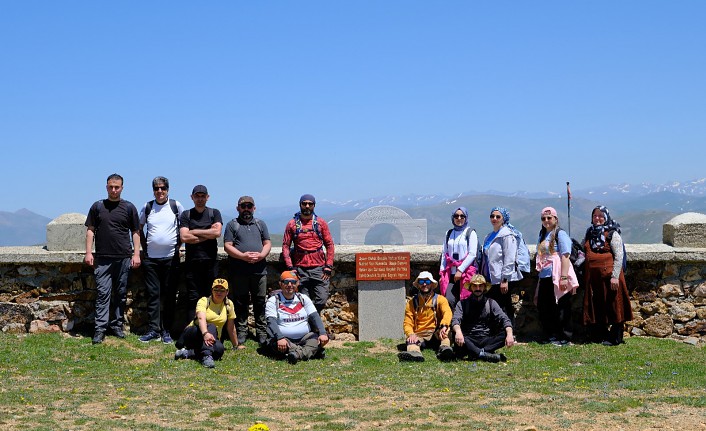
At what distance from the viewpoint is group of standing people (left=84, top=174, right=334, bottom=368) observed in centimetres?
971

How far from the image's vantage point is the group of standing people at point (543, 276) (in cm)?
955

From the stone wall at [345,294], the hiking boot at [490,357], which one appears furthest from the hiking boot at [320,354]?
the hiking boot at [490,357]

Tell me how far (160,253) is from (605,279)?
5639 millimetres

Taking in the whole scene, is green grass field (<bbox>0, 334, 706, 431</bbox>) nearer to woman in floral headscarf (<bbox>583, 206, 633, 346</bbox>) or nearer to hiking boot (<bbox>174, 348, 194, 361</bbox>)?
hiking boot (<bbox>174, 348, 194, 361</bbox>)

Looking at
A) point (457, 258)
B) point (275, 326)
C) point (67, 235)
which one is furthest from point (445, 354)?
point (67, 235)

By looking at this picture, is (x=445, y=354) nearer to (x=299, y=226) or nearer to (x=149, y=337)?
(x=299, y=226)

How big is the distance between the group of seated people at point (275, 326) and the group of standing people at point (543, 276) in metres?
1.17

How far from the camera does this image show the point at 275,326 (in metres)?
9.20

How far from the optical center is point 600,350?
9.71 meters

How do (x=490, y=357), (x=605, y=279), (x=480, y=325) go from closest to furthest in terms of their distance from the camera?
(x=490, y=357) < (x=480, y=325) < (x=605, y=279)

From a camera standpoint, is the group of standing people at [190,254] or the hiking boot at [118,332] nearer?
the group of standing people at [190,254]

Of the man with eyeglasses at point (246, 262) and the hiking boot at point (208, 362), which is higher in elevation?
the man with eyeglasses at point (246, 262)

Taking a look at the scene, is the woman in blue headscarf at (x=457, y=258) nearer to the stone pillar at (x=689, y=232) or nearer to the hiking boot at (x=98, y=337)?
the stone pillar at (x=689, y=232)

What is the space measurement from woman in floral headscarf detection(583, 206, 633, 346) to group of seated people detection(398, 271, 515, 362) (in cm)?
154
